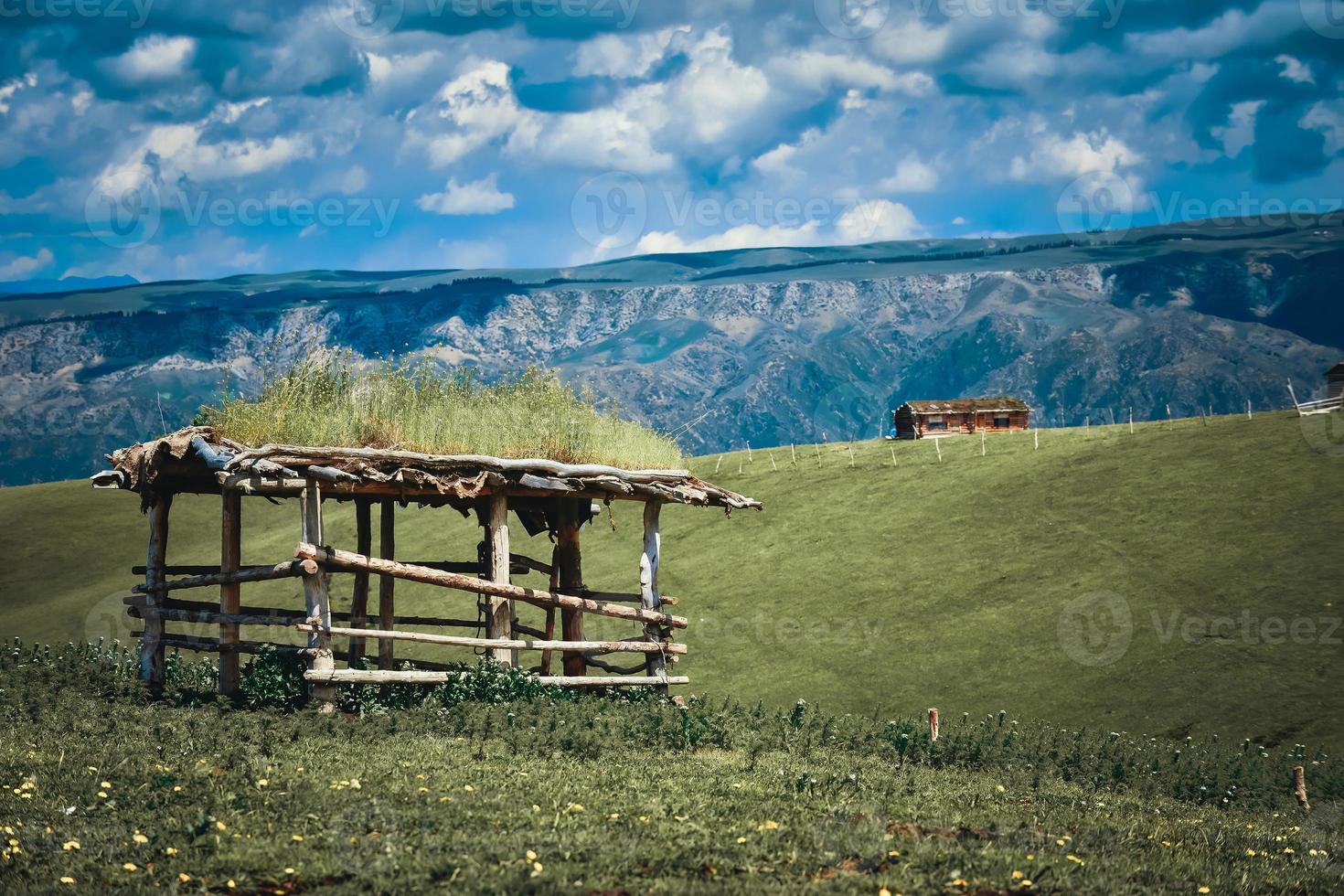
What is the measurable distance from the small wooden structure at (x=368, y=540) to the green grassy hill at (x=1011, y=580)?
15.3 meters

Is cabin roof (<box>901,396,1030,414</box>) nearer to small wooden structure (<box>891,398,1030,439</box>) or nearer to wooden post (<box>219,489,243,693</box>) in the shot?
small wooden structure (<box>891,398,1030,439</box>)

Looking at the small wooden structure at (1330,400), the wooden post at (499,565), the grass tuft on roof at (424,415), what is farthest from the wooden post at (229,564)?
the small wooden structure at (1330,400)

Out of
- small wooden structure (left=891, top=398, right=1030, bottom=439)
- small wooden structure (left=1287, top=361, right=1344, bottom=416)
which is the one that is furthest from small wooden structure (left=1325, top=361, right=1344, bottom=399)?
small wooden structure (left=891, top=398, right=1030, bottom=439)

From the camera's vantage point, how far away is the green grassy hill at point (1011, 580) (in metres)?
36.1

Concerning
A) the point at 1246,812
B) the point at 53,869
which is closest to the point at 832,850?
the point at 53,869

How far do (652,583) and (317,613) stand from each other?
22.8 feet

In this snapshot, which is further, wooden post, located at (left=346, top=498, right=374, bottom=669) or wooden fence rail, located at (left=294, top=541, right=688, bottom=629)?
wooden post, located at (left=346, top=498, right=374, bottom=669)

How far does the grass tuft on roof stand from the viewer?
20.1 m

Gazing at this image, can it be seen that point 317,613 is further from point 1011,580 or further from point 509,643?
point 1011,580

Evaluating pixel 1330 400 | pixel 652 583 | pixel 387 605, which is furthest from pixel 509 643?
pixel 1330 400

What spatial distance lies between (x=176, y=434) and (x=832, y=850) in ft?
42.8

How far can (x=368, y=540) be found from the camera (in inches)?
997

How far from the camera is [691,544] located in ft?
191

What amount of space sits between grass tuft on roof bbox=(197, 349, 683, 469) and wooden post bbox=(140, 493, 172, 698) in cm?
198
